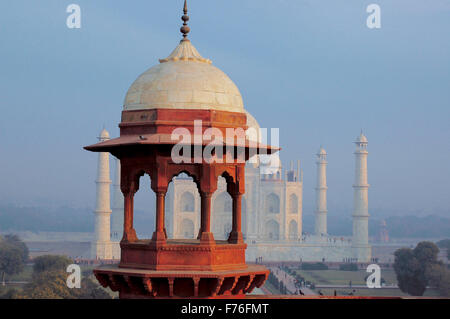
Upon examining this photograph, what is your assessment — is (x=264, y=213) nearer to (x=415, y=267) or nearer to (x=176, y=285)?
(x=415, y=267)

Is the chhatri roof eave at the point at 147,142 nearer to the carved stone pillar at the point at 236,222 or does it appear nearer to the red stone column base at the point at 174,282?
the carved stone pillar at the point at 236,222

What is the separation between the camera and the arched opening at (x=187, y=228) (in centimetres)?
6562

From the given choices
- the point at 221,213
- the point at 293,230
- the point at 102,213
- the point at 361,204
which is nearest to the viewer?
the point at 102,213

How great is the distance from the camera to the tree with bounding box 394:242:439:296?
43812mm

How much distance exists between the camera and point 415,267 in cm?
4469

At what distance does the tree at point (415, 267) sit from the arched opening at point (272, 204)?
22.7m

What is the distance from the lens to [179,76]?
7.35 metres

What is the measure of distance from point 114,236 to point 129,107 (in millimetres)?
58090

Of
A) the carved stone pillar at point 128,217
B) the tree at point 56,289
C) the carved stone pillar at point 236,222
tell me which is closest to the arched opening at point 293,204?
the tree at point 56,289

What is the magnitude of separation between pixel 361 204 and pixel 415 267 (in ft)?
56.6

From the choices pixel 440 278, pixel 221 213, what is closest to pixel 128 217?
pixel 440 278

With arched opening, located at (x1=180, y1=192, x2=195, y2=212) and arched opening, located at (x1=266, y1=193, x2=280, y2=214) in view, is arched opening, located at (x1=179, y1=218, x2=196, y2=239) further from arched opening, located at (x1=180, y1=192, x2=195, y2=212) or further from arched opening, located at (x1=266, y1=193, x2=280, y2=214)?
arched opening, located at (x1=266, y1=193, x2=280, y2=214)

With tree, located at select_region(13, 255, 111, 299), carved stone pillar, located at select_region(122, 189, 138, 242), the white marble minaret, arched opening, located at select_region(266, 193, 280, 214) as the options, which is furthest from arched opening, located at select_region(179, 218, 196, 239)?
carved stone pillar, located at select_region(122, 189, 138, 242)
